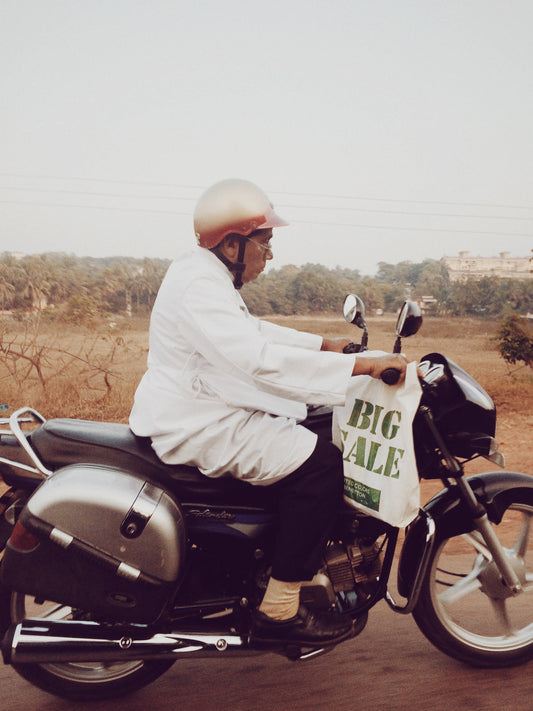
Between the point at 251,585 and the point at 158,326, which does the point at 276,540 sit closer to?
the point at 251,585

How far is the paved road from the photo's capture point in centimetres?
266

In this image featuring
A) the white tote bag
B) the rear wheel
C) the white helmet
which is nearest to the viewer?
the white tote bag

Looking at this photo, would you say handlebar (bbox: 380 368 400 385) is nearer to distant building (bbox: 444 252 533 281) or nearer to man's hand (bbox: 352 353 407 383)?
man's hand (bbox: 352 353 407 383)

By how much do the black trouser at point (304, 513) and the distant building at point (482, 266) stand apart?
21.2 metres

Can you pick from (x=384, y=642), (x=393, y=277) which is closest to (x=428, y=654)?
(x=384, y=642)

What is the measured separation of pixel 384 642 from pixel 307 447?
4.12 feet

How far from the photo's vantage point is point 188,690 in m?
2.77

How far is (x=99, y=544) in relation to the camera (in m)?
2.32

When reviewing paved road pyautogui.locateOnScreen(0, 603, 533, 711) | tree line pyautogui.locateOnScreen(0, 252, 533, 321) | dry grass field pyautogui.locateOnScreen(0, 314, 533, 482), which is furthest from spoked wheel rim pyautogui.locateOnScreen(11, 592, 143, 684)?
dry grass field pyautogui.locateOnScreen(0, 314, 533, 482)

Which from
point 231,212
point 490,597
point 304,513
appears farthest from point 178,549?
point 490,597

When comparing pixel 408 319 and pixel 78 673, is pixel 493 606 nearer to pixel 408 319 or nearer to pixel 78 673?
pixel 408 319

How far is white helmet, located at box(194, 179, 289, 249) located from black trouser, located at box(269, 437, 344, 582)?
0.90m

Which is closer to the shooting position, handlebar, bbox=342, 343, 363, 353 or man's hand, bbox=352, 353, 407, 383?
man's hand, bbox=352, 353, 407, 383

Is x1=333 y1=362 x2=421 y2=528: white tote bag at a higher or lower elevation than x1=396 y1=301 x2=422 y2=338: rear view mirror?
lower
